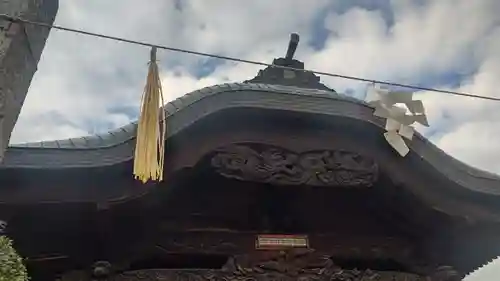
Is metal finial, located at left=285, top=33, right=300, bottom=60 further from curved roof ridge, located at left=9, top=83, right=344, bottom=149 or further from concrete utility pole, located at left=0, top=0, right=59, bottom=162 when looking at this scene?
concrete utility pole, located at left=0, top=0, right=59, bottom=162

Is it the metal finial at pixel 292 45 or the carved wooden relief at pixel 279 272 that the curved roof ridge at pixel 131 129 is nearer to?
the metal finial at pixel 292 45

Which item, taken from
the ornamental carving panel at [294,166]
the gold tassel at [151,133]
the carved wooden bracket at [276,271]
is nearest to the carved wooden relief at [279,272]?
the carved wooden bracket at [276,271]

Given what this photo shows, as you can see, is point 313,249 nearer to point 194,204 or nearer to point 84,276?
point 194,204

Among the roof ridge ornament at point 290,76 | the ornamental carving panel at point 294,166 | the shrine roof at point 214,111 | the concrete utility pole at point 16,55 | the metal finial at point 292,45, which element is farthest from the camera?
the metal finial at point 292,45

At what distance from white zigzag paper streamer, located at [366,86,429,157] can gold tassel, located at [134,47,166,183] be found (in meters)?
1.65

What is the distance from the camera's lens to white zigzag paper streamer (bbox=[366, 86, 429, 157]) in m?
4.72

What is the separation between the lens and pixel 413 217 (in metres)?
5.16

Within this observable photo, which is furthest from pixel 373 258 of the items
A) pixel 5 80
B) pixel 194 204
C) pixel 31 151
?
pixel 5 80

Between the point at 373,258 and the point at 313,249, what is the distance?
56 centimetres

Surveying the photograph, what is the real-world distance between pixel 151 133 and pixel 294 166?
1.20 m

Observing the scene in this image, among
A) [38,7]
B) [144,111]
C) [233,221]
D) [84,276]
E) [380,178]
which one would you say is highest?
[38,7]

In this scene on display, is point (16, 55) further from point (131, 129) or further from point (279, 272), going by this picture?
point (279, 272)

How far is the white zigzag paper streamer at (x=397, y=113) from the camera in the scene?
4.72m

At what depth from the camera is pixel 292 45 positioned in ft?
18.2
